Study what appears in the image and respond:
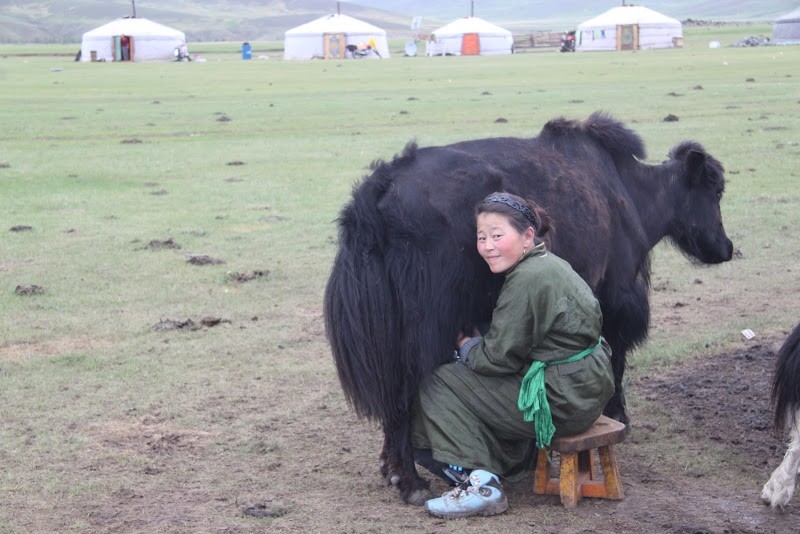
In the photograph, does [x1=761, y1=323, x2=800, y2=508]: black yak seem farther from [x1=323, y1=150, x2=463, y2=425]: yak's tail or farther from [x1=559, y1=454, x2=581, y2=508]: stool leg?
[x1=323, y1=150, x2=463, y2=425]: yak's tail

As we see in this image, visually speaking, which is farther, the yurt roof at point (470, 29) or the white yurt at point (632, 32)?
the yurt roof at point (470, 29)

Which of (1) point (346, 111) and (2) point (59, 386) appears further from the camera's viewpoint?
(1) point (346, 111)

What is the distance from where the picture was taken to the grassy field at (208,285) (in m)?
4.55

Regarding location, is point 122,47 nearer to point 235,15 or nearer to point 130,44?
point 130,44

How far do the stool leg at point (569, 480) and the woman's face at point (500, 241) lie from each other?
2.42ft

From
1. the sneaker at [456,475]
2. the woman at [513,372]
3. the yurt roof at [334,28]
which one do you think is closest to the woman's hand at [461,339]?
the woman at [513,372]

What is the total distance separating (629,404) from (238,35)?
127 m

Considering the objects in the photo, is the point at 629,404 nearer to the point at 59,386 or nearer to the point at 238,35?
the point at 59,386

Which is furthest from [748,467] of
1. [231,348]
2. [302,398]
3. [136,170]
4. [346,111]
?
[346,111]

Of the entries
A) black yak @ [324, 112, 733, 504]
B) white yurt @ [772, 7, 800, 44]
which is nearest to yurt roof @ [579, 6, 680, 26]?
white yurt @ [772, 7, 800, 44]

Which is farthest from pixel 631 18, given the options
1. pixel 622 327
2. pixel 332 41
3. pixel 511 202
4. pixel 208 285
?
pixel 511 202

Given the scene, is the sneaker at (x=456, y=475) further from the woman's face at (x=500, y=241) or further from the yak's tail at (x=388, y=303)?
the woman's face at (x=500, y=241)

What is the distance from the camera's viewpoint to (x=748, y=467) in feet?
14.9

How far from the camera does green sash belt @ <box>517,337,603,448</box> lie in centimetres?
391
